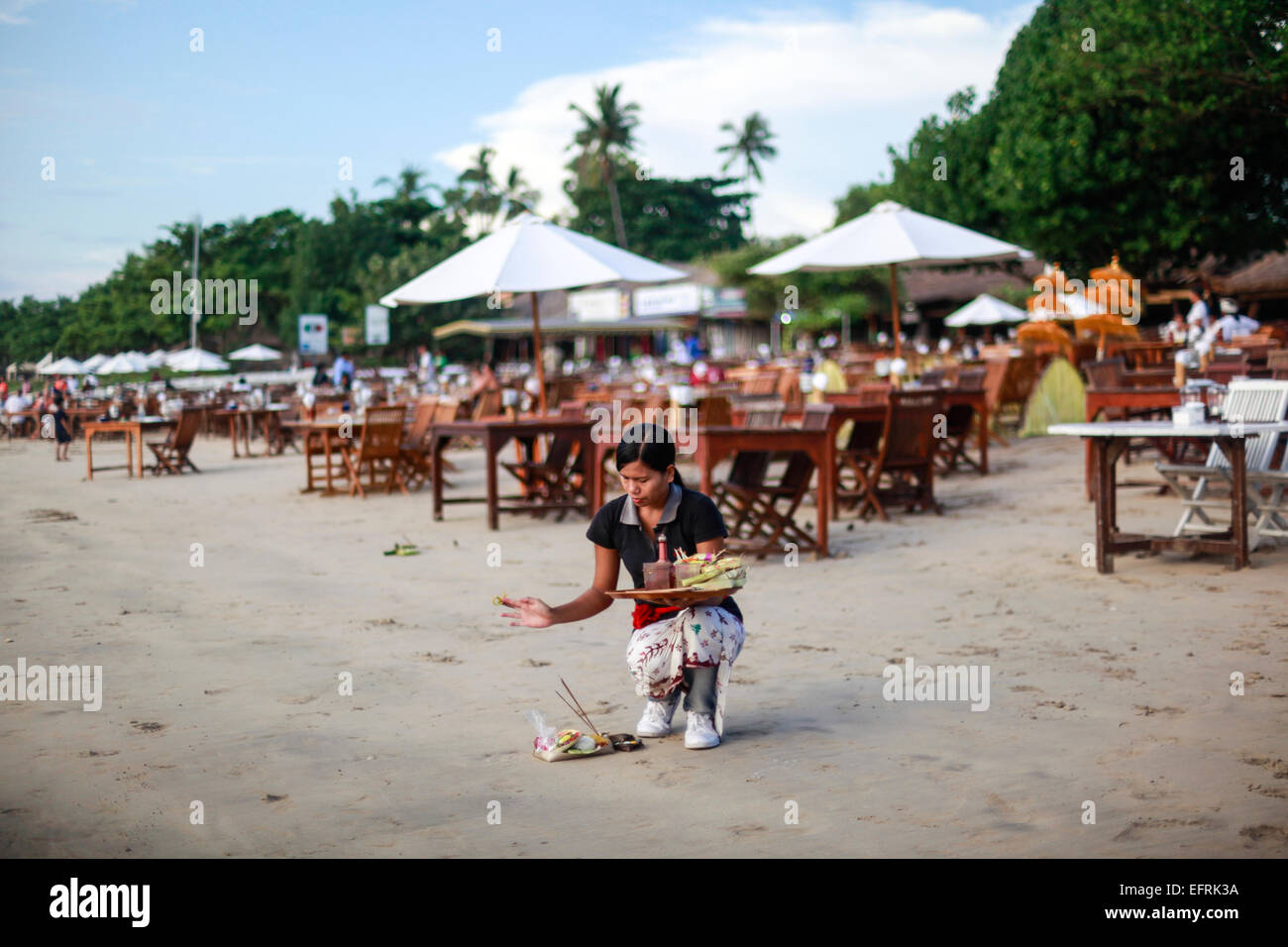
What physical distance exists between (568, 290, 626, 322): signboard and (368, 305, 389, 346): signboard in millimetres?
7348

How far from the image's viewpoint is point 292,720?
4.51 metres

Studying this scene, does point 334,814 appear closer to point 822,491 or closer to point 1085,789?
point 1085,789

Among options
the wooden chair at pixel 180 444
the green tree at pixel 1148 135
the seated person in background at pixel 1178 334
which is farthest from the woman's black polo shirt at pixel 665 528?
the wooden chair at pixel 180 444

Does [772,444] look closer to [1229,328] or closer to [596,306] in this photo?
[1229,328]

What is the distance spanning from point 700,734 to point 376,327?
148ft

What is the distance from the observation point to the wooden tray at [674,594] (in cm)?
379

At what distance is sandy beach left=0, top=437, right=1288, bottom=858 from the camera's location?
3348 mm

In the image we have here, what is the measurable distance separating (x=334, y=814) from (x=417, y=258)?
1857 inches

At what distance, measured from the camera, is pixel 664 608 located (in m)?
4.23

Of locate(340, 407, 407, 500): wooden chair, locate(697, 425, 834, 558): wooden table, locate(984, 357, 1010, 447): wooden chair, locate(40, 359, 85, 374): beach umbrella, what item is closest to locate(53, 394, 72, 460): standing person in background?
locate(340, 407, 407, 500): wooden chair

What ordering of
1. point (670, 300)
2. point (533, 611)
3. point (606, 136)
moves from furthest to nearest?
1. point (606, 136)
2. point (670, 300)
3. point (533, 611)

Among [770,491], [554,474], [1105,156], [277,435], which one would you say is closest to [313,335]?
[277,435]
